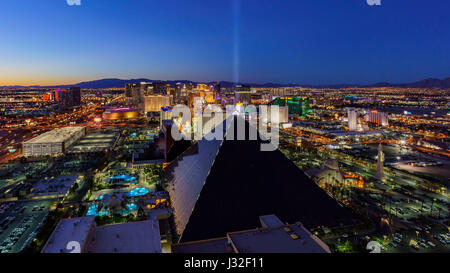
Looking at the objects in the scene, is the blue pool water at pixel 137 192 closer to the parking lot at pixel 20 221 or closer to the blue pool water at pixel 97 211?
the blue pool water at pixel 97 211

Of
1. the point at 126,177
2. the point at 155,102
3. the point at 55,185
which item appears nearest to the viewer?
the point at 55,185

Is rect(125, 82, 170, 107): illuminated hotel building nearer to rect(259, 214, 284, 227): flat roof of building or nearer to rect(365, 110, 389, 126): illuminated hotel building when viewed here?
rect(365, 110, 389, 126): illuminated hotel building

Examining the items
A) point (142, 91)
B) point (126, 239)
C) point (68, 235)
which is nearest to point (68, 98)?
point (142, 91)

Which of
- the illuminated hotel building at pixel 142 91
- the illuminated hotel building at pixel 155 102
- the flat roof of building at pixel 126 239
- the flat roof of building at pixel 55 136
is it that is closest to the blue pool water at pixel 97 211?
the flat roof of building at pixel 126 239

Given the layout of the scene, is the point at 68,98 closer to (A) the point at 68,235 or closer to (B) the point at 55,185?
(B) the point at 55,185

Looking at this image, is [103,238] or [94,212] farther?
[94,212]

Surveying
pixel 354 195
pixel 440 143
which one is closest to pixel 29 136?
pixel 354 195
